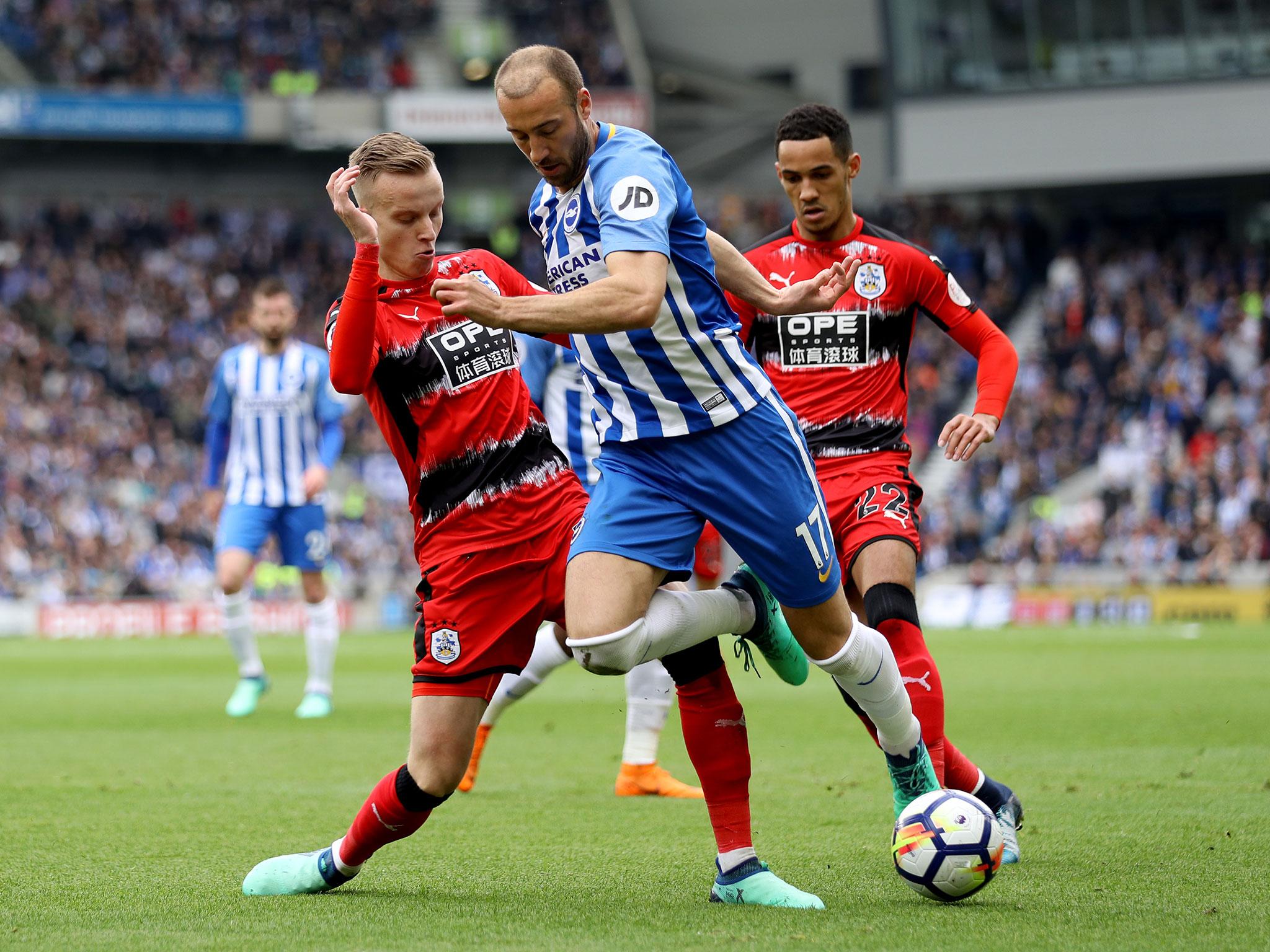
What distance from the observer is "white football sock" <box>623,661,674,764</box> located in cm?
715

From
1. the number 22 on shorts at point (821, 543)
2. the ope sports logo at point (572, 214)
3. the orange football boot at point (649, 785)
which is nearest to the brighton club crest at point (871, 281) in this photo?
the number 22 on shorts at point (821, 543)

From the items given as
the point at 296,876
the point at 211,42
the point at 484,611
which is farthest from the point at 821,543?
the point at 211,42

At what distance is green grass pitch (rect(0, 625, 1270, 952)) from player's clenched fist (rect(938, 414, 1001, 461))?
53.8 inches

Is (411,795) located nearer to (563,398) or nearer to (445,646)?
(445,646)

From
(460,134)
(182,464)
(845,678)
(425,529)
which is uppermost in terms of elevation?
(460,134)

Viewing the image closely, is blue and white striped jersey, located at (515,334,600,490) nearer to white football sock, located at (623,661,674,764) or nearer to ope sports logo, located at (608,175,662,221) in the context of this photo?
white football sock, located at (623,661,674,764)

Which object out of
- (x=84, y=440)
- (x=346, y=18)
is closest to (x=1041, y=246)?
(x=346, y=18)

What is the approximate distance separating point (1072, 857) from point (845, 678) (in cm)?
123

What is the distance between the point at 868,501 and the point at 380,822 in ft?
7.02

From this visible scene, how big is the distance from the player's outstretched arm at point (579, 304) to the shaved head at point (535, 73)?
1.74ft

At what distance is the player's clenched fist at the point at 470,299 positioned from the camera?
377cm

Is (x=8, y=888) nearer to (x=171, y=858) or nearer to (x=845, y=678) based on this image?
(x=171, y=858)

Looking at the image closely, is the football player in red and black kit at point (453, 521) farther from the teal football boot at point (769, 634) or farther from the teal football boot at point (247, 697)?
the teal football boot at point (247, 697)

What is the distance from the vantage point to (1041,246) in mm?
33906
